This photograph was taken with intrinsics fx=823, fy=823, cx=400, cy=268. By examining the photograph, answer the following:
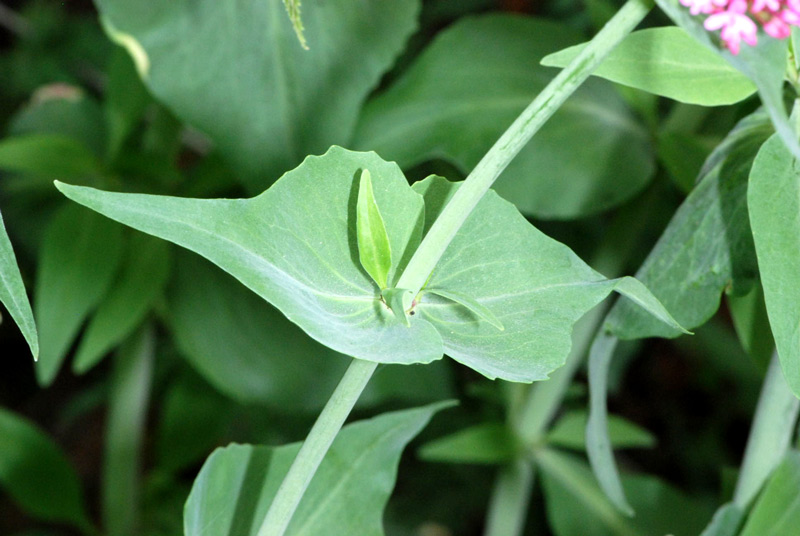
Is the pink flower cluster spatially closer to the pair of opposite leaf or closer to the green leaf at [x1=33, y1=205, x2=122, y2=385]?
the pair of opposite leaf

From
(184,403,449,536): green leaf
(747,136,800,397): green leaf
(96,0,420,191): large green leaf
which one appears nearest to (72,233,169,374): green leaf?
(96,0,420,191): large green leaf

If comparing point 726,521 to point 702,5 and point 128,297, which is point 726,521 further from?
point 128,297

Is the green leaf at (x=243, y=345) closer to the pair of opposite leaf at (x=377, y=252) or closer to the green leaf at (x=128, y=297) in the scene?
the green leaf at (x=128, y=297)

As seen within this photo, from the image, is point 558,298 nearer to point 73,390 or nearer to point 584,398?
point 584,398

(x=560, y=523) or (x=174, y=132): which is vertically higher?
(x=174, y=132)

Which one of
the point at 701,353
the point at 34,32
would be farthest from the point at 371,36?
the point at 34,32

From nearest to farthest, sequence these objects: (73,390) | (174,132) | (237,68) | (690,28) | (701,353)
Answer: (690,28), (237,68), (174,132), (701,353), (73,390)
